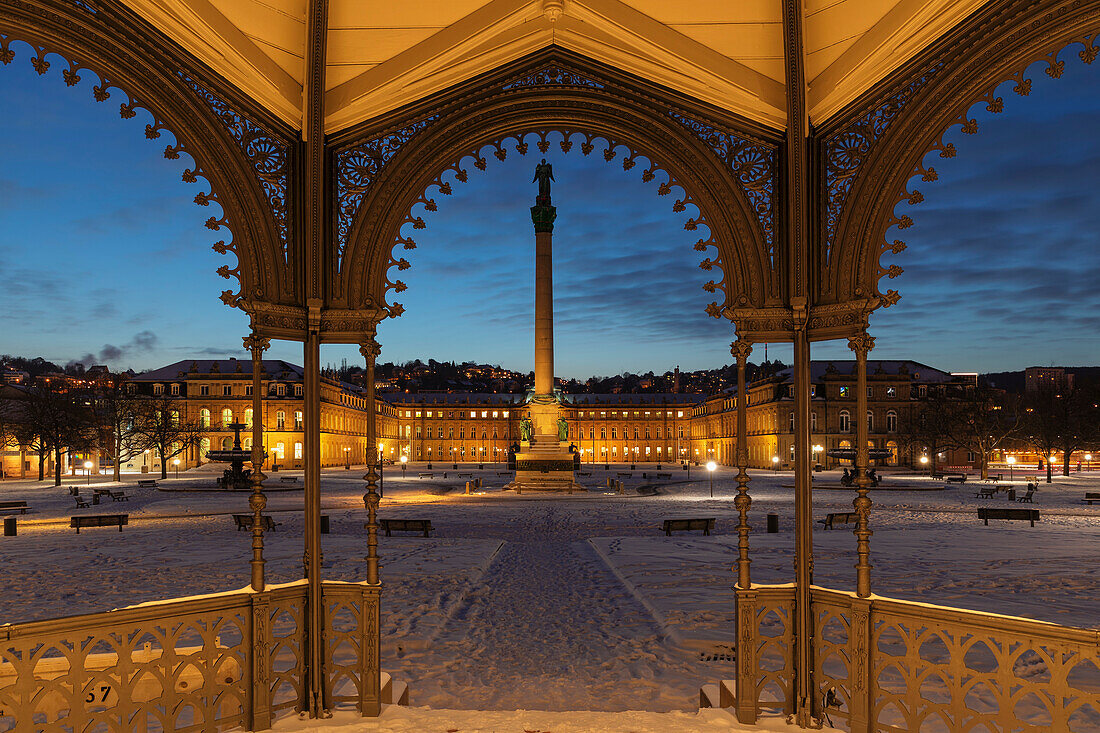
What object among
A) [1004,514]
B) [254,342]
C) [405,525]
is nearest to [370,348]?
[254,342]

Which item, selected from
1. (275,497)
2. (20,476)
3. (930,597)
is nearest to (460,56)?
(930,597)

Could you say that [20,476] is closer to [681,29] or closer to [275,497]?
[275,497]

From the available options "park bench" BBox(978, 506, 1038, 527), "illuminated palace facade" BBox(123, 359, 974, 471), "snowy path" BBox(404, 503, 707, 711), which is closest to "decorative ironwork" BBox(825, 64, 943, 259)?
"snowy path" BBox(404, 503, 707, 711)

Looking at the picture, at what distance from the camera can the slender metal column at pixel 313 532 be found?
5566mm

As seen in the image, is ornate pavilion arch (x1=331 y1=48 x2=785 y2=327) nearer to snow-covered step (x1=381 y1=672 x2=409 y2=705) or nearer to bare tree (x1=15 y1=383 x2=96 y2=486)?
snow-covered step (x1=381 y1=672 x2=409 y2=705)

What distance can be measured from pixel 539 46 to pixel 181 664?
542 cm

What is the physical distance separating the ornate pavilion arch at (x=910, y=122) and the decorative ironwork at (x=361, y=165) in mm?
3454

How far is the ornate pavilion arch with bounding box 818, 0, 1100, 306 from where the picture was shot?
4.55 meters

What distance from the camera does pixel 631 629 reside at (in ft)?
30.7

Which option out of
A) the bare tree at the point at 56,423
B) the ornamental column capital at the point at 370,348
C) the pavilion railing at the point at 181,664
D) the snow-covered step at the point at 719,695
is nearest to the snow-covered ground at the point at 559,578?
the snow-covered step at the point at 719,695

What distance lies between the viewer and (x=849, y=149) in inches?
229

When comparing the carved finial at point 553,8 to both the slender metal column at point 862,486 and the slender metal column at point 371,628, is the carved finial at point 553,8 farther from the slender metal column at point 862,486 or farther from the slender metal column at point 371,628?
the slender metal column at point 862,486

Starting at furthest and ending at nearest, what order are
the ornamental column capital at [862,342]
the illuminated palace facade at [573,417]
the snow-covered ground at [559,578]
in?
1. the illuminated palace facade at [573,417]
2. the snow-covered ground at [559,578]
3. the ornamental column capital at [862,342]

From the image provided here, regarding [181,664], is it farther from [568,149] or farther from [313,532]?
[568,149]
